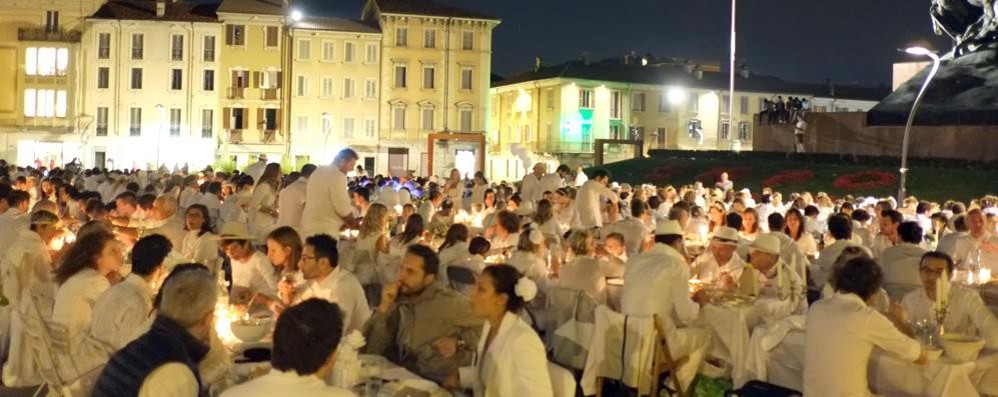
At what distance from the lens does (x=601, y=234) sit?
14141mm

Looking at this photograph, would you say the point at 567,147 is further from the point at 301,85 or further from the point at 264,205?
the point at 264,205

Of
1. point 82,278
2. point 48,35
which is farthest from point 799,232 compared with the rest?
point 48,35

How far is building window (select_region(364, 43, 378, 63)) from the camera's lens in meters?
67.4

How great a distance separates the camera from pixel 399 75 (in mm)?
67750

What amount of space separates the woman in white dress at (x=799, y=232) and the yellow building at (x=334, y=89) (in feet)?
176

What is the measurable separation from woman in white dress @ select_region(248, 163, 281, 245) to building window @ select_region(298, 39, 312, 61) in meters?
50.8

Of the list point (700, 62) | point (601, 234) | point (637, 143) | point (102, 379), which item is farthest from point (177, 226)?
point (700, 62)

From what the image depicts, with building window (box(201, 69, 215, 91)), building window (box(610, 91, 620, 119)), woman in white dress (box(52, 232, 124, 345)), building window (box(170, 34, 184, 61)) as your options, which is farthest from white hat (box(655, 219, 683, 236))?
building window (box(610, 91, 620, 119))

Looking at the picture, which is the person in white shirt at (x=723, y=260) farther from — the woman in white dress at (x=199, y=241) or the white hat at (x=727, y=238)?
the woman in white dress at (x=199, y=241)

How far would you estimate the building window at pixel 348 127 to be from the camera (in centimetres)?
6712

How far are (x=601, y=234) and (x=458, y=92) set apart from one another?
54.9 meters

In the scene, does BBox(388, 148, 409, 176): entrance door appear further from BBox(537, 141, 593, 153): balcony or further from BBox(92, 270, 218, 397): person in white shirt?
BBox(92, 270, 218, 397): person in white shirt

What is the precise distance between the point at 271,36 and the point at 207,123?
598 centimetres

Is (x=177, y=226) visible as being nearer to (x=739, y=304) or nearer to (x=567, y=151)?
(x=739, y=304)
